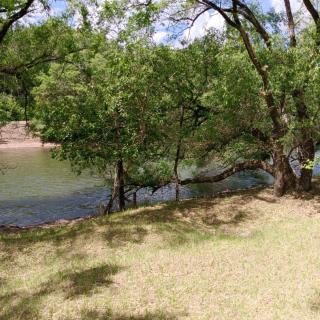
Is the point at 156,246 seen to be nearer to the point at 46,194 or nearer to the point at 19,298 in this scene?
the point at 19,298

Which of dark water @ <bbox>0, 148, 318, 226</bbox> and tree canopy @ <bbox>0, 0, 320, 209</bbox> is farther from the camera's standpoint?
dark water @ <bbox>0, 148, 318, 226</bbox>

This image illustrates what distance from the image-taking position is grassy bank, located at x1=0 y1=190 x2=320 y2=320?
26.3 feet

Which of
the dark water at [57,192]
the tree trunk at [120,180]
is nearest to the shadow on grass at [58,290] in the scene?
the tree trunk at [120,180]

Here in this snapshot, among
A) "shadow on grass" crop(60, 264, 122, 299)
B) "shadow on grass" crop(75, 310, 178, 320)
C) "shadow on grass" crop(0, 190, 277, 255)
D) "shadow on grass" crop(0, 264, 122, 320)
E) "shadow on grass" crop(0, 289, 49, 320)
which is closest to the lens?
"shadow on grass" crop(75, 310, 178, 320)

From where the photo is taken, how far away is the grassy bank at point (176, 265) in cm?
802

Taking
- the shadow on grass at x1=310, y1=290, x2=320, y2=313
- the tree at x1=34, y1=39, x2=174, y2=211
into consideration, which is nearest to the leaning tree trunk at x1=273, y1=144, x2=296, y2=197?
the tree at x1=34, y1=39, x2=174, y2=211

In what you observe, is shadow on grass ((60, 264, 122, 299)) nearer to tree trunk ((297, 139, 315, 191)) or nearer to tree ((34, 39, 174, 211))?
tree ((34, 39, 174, 211))

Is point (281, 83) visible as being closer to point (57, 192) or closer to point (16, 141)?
point (57, 192)

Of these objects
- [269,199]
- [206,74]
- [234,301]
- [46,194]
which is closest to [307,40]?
[206,74]

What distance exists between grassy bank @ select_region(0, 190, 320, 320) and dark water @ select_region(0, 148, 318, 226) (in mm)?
9201

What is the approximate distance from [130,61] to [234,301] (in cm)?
1030

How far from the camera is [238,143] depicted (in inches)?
717

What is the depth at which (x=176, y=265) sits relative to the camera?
1026 cm

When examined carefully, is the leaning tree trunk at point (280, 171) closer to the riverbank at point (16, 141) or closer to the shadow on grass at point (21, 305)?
the shadow on grass at point (21, 305)
